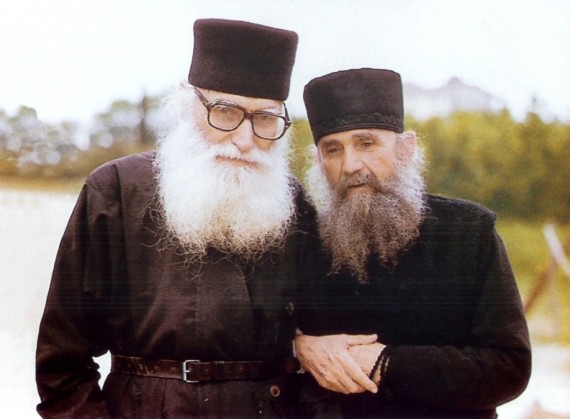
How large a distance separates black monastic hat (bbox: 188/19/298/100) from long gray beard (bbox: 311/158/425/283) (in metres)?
0.43

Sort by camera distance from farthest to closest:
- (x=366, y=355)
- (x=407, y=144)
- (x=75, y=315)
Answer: (x=407, y=144), (x=366, y=355), (x=75, y=315)

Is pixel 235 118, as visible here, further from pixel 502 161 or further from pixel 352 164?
pixel 502 161

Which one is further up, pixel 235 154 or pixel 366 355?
pixel 235 154

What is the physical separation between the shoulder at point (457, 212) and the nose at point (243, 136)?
0.68 meters

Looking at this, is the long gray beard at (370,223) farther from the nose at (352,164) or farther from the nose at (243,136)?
the nose at (243,136)

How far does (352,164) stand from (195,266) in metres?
0.63

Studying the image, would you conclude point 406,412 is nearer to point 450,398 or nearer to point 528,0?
point 450,398

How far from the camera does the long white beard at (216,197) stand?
6.25ft

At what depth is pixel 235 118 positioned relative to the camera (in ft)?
6.16

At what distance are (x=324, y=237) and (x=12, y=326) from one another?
3.83ft

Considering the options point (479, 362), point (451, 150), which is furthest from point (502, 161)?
point (479, 362)

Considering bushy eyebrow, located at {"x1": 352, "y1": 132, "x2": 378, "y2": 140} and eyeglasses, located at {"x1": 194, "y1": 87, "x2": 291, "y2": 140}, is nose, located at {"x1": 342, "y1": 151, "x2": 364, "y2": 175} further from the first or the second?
eyeglasses, located at {"x1": 194, "y1": 87, "x2": 291, "y2": 140}

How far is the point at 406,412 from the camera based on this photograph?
1.97 meters

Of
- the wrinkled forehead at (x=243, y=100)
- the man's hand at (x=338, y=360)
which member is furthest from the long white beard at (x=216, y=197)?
the man's hand at (x=338, y=360)
